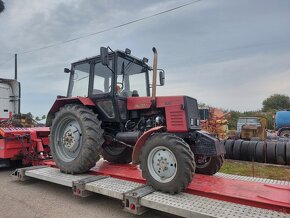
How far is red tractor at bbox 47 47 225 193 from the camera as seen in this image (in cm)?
452

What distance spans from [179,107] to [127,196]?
1720 millimetres

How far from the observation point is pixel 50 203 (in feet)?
16.4

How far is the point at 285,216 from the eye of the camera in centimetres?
337

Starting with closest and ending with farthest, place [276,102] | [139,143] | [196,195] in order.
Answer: [196,195] → [139,143] → [276,102]

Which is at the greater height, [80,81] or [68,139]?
[80,81]

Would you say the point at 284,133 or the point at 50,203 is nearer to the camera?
the point at 50,203

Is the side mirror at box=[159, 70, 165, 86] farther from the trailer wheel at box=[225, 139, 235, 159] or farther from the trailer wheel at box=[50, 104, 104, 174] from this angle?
the trailer wheel at box=[225, 139, 235, 159]

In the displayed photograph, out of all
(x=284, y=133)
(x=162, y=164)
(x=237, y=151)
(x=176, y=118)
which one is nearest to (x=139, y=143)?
(x=162, y=164)

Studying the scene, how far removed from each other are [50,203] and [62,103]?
2269mm

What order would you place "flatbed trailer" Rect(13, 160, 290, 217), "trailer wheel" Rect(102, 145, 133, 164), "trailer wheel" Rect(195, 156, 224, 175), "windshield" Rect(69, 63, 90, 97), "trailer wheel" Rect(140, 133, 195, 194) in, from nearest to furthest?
"flatbed trailer" Rect(13, 160, 290, 217), "trailer wheel" Rect(140, 133, 195, 194), "trailer wheel" Rect(195, 156, 224, 175), "windshield" Rect(69, 63, 90, 97), "trailer wheel" Rect(102, 145, 133, 164)

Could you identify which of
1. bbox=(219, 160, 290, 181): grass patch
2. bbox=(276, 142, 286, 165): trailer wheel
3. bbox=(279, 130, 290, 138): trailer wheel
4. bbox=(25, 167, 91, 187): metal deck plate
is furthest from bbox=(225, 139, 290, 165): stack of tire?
bbox=(279, 130, 290, 138): trailer wheel

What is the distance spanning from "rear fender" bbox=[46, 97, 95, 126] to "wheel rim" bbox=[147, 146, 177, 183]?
1.94 metres

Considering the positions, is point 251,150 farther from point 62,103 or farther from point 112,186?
point 62,103

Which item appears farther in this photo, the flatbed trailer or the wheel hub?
the wheel hub
